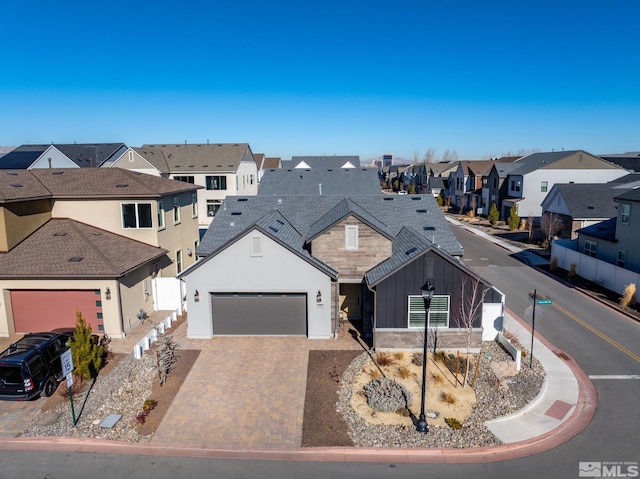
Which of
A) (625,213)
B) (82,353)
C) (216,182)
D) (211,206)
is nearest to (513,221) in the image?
(625,213)

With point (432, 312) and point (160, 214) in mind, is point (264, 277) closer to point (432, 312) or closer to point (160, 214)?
point (432, 312)

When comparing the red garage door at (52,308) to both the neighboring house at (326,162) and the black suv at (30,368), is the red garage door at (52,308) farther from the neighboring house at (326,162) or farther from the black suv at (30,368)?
the neighboring house at (326,162)

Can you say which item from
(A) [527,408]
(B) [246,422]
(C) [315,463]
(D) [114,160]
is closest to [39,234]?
(B) [246,422]

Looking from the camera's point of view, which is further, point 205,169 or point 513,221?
point 513,221

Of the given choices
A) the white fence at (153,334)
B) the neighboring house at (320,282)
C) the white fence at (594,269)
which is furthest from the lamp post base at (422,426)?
the white fence at (594,269)

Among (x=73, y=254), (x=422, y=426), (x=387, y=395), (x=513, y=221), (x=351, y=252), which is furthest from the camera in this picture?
(x=513, y=221)

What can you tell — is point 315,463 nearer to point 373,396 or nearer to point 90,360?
point 373,396
